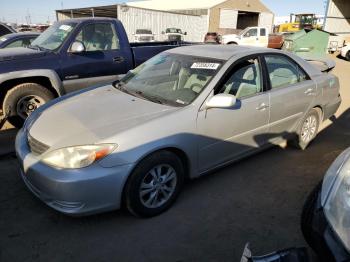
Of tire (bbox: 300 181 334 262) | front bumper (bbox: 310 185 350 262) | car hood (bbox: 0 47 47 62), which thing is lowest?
tire (bbox: 300 181 334 262)

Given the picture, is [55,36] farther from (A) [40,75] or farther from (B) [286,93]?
(B) [286,93]

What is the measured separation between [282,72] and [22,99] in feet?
12.9

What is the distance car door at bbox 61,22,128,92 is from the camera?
17.6 ft

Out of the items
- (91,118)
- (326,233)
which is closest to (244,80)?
(91,118)

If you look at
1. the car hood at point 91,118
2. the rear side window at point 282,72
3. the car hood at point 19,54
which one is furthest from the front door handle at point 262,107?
the car hood at point 19,54

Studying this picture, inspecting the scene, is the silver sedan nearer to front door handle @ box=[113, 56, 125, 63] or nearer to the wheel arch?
the wheel arch

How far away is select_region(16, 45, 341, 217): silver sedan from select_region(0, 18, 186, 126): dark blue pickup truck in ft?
5.36

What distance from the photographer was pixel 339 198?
1914 mm

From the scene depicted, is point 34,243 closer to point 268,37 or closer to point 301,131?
point 301,131

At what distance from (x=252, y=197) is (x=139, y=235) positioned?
1363 mm

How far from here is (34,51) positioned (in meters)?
5.30

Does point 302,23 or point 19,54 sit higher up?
point 302,23

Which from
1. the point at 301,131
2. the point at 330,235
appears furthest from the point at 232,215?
the point at 301,131

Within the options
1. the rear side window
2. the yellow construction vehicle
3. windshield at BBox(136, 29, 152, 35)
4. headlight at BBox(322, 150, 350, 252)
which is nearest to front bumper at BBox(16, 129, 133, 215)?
headlight at BBox(322, 150, 350, 252)
